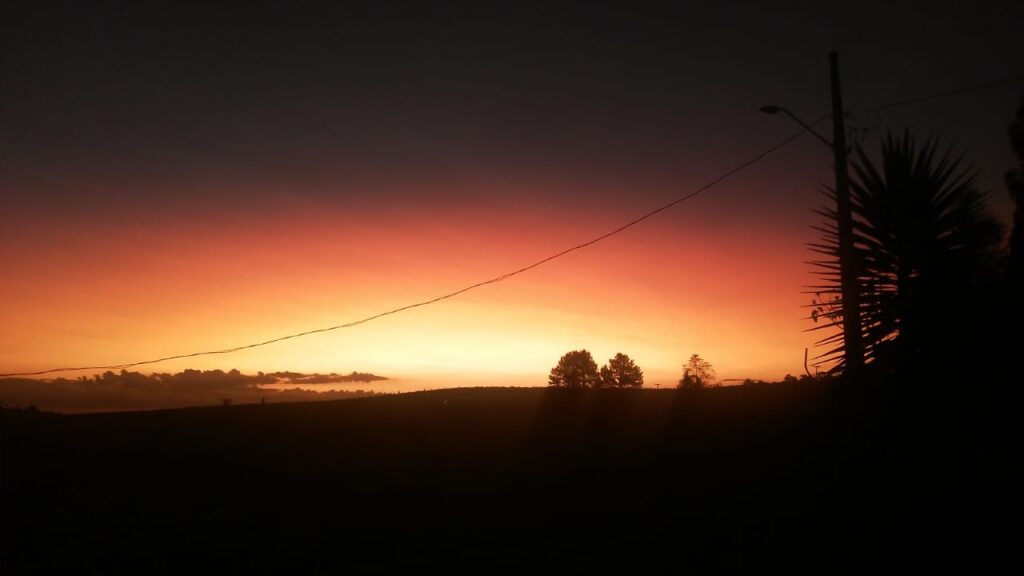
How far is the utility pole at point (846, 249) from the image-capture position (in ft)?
39.5

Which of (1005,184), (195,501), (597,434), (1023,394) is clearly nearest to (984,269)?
(1023,394)

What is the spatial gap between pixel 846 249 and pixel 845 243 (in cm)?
11

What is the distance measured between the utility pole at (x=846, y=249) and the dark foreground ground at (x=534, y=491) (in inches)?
30.1

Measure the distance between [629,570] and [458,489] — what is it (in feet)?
13.7

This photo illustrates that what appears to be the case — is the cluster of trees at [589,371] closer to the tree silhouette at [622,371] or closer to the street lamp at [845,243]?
the tree silhouette at [622,371]

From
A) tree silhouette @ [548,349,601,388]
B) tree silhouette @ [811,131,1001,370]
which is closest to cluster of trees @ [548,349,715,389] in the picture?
tree silhouette @ [548,349,601,388]

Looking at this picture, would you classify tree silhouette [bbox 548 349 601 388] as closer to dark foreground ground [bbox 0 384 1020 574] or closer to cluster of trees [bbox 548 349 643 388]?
cluster of trees [bbox 548 349 643 388]

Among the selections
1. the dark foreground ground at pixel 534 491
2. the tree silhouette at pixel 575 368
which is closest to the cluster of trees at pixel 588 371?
the tree silhouette at pixel 575 368

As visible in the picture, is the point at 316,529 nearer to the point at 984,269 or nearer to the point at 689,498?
the point at 689,498

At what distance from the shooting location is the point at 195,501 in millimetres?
12047

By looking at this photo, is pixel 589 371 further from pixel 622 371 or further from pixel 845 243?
pixel 845 243

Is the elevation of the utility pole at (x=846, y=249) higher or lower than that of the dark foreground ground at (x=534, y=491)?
higher

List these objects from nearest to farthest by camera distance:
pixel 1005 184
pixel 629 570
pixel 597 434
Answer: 1. pixel 629 570
2. pixel 597 434
3. pixel 1005 184

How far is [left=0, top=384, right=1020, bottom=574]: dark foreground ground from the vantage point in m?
9.39
